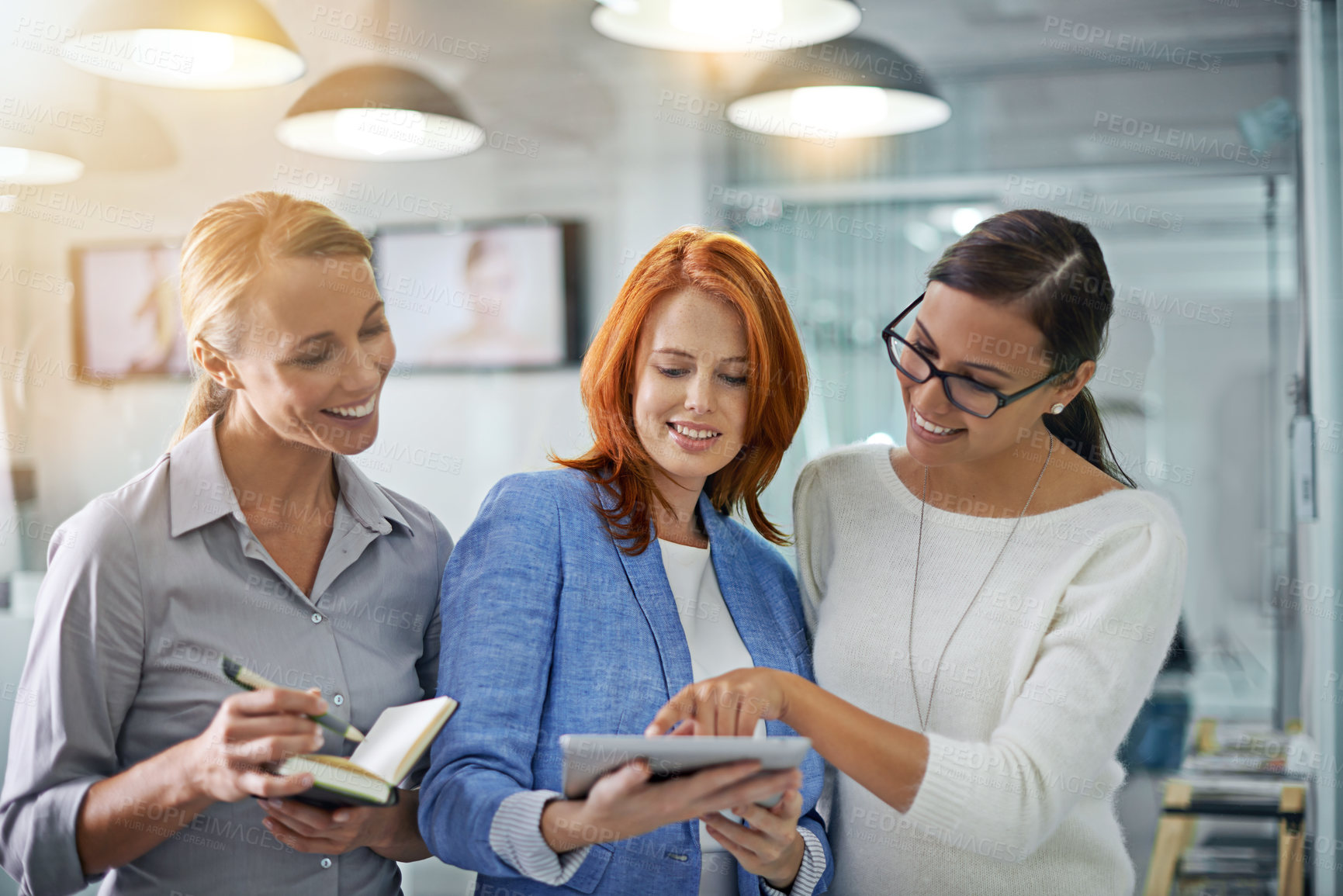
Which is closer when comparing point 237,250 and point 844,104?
point 237,250

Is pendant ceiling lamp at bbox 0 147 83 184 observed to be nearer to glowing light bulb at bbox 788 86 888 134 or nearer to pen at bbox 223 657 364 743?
glowing light bulb at bbox 788 86 888 134

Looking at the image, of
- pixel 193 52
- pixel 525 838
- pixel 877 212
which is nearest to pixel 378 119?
pixel 193 52

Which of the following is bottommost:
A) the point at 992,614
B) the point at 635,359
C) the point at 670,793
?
the point at 670,793

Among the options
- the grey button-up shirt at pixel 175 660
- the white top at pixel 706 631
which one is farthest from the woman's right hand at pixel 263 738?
the white top at pixel 706 631

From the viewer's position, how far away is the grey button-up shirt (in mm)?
1323

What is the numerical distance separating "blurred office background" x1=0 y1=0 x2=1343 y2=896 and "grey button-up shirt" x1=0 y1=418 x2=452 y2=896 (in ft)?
5.87

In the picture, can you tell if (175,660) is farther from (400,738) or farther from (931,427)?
(931,427)

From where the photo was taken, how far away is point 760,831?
1324 mm

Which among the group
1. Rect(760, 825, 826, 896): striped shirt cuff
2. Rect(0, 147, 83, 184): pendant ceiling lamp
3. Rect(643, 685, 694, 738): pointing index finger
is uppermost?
Rect(0, 147, 83, 184): pendant ceiling lamp

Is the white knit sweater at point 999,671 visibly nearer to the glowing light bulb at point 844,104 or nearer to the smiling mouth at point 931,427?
the smiling mouth at point 931,427

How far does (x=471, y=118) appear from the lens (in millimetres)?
3807

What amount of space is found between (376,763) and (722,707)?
399 mm

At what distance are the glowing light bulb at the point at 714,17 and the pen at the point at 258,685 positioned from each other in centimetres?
166

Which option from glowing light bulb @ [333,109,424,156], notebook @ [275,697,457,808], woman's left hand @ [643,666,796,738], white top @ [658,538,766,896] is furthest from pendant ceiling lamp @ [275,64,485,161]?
woman's left hand @ [643,666,796,738]
